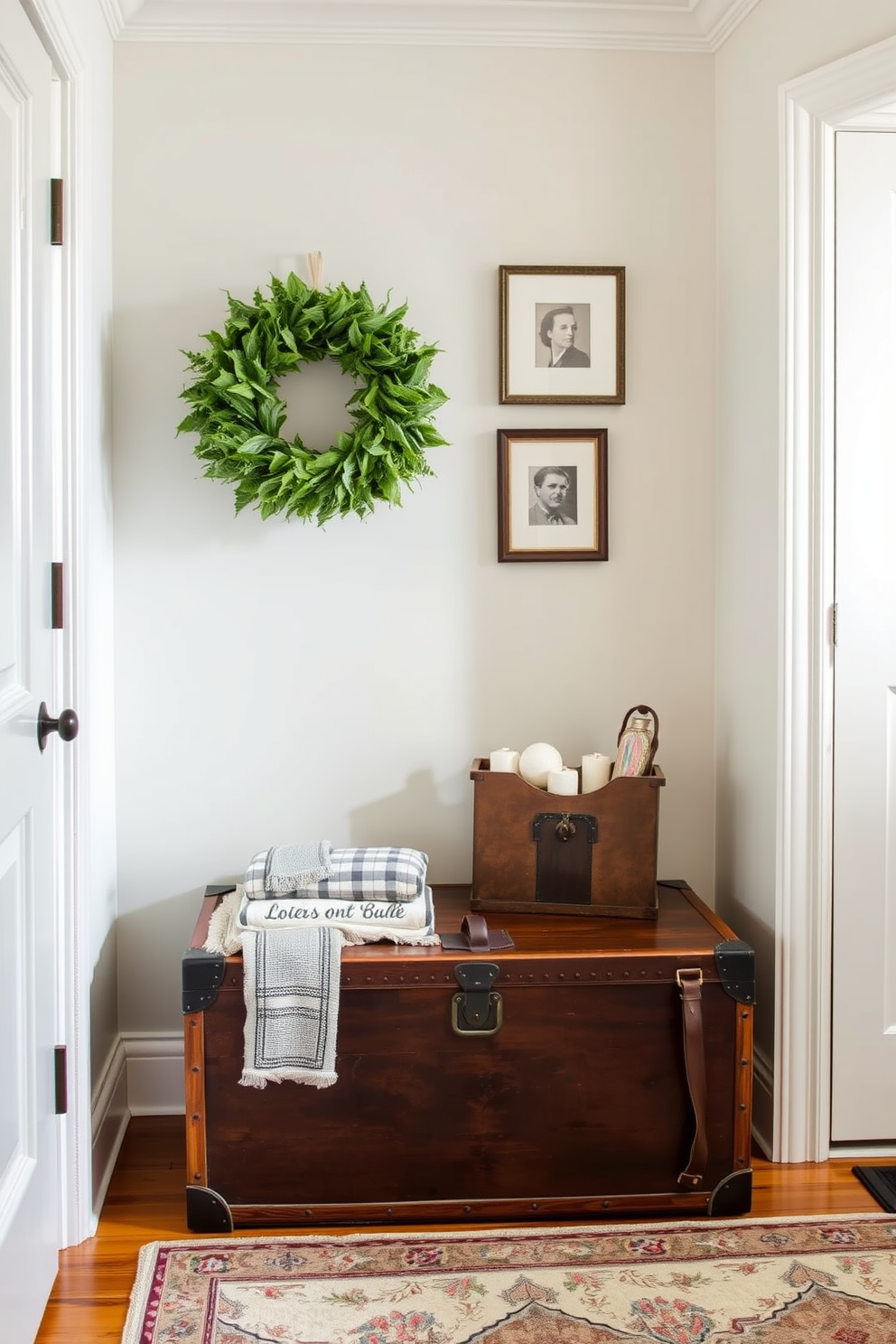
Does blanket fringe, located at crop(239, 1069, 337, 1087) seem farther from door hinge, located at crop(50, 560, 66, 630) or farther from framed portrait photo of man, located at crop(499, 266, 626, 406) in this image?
framed portrait photo of man, located at crop(499, 266, 626, 406)

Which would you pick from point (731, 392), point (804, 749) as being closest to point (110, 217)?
point (731, 392)

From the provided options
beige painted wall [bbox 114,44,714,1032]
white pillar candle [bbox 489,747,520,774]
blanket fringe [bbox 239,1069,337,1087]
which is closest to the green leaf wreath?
beige painted wall [bbox 114,44,714,1032]

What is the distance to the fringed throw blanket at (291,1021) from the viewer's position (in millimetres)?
1970

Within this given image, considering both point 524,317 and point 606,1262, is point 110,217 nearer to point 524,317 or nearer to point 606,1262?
point 524,317

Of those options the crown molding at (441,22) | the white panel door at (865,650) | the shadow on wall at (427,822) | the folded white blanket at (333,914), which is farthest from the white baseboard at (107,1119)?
the crown molding at (441,22)

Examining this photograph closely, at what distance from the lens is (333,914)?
2070 mm

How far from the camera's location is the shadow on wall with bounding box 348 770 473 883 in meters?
2.52

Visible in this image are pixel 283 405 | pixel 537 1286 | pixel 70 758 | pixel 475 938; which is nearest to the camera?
pixel 537 1286

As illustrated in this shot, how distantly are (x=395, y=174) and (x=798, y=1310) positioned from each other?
7.51 ft

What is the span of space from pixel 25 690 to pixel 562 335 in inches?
54.9

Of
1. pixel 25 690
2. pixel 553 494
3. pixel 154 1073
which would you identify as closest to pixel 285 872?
pixel 25 690

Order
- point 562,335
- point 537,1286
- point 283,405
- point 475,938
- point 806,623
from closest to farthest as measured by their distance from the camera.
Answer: point 537,1286 < point 475,938 < point 806,623 < point 283,405 < point 562,335

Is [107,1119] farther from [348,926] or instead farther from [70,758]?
[70,758]

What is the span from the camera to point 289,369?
2312 millimetres
